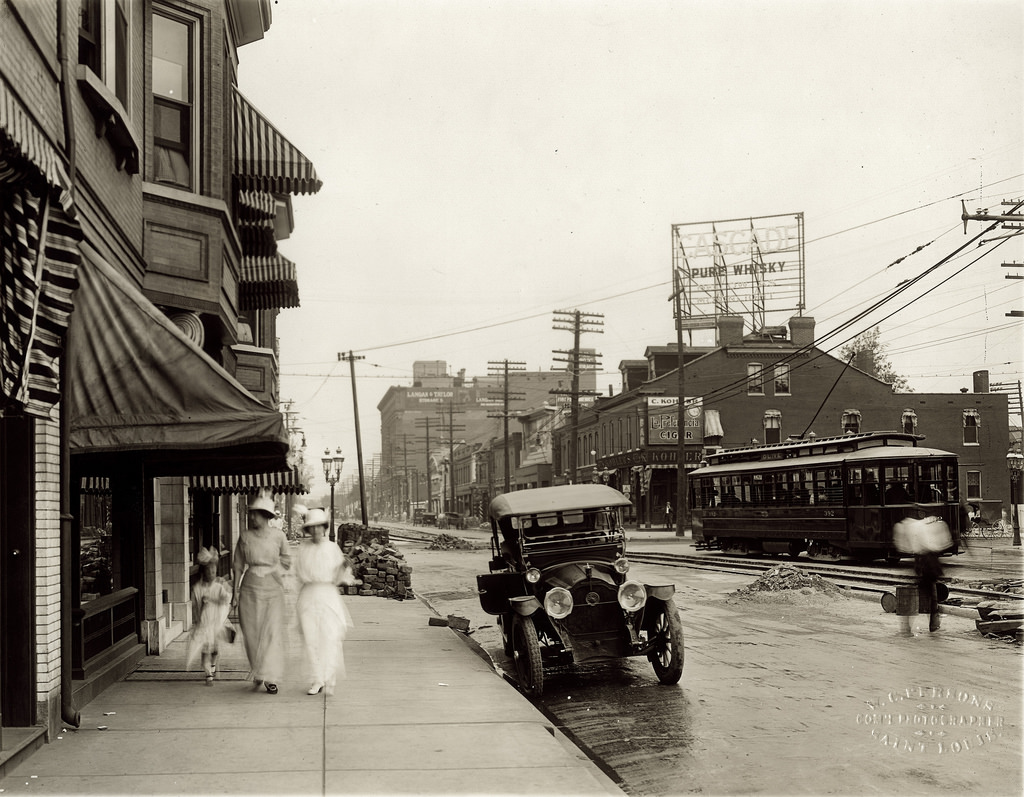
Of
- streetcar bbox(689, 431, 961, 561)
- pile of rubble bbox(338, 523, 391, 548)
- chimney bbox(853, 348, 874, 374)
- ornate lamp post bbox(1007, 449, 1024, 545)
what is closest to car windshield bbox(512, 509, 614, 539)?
streetcar bbox(689, 431, 961, 561)

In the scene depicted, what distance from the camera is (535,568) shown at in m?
10.9

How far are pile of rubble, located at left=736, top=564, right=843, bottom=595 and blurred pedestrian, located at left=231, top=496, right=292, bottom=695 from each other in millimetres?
12304

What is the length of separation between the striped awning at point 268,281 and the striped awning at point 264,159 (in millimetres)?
4735

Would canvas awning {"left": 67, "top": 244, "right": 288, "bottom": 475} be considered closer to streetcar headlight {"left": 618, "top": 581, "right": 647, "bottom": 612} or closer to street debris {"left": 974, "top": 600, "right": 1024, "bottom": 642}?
streetcar headlight {"left": 618, "top": 581, "right": 647, "bottom": 612}

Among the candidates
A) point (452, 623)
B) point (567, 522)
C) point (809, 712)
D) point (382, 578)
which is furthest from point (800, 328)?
point (809, 712)

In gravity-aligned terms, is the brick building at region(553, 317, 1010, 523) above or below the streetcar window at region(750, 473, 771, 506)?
above

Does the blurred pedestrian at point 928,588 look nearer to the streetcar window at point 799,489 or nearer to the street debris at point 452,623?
the street debris at point 452,623

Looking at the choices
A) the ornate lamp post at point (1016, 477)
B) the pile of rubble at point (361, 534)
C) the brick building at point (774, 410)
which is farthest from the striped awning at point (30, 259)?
the brick building at point (774, 410)

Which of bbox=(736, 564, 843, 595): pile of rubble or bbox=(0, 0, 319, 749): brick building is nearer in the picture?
bbox=(0, 0, 319, 749): brick building

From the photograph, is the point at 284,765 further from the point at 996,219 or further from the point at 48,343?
the point at 996,219

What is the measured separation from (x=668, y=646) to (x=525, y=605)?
4.82ft

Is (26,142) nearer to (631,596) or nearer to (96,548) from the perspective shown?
(96,548)

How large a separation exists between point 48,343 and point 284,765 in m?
2.91

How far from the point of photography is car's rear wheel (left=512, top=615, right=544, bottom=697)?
982 centimetres
